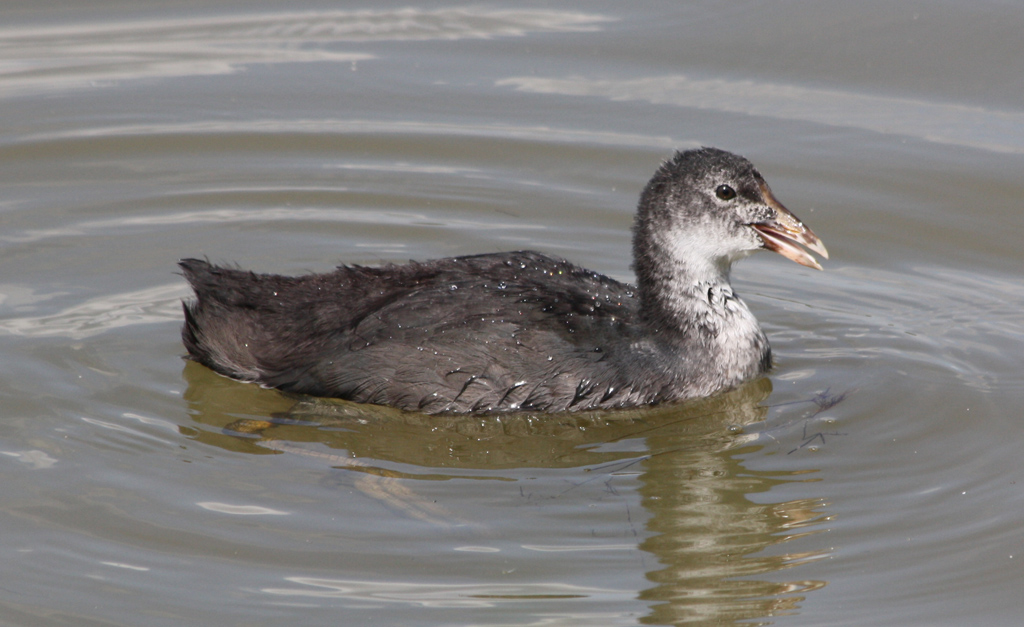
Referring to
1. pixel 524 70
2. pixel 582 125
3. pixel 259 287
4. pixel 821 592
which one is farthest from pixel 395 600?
pixel 524 70

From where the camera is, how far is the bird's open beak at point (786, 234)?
700cm

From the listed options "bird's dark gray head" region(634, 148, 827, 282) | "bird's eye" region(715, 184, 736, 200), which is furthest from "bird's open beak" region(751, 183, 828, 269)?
"bird's eye" region(715, 184, 736, 200)

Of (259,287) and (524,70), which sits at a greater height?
(524,70)

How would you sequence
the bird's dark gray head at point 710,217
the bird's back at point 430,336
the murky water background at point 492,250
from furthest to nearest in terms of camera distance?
the bird's dark gray head at point 710,217 < the bird's back at point 430,336 < the murky water background at point 492,250

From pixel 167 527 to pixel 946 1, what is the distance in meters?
8.57

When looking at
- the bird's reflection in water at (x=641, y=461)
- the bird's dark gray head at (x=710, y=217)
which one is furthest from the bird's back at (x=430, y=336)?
the bird's dark gray head at (x=710, y=217)

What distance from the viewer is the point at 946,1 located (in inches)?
452

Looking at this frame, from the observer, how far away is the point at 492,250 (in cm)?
870

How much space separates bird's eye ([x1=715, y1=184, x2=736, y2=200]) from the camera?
695 centimetres

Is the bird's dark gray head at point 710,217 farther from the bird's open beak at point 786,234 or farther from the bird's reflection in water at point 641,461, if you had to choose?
the bird's reflection in water at point 641,461

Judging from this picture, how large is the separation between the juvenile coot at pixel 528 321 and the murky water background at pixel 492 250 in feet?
0.65

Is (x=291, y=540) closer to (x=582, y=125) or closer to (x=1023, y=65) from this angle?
(x=582, y=125)

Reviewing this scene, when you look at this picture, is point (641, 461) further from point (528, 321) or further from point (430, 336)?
point (430, 336)

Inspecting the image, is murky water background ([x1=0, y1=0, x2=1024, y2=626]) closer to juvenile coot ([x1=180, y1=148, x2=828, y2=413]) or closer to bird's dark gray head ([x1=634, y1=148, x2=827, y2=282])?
juvenile coot ([x1=180, y1=148, x2=828, y2=413])
